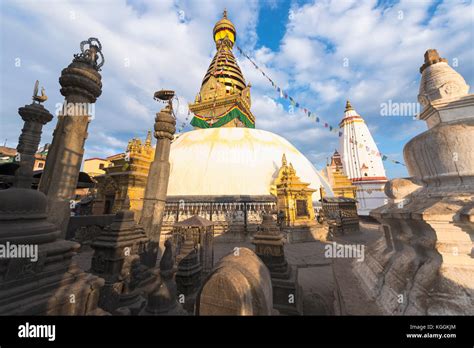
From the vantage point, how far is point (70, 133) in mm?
4848

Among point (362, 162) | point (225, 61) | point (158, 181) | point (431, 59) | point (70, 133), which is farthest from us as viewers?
point (225, 61)

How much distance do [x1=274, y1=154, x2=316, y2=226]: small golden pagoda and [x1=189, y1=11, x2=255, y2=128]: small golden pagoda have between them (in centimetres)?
1241

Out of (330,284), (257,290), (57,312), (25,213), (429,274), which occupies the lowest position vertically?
(330,284)

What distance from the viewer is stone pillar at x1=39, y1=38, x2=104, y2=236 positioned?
15.2 ft

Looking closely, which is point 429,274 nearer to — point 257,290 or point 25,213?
point 257,290

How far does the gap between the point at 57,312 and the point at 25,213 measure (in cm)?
116

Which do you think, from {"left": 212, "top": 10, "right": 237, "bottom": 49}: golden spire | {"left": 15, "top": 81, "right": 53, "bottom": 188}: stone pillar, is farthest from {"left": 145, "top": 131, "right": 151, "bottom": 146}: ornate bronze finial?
{"left": 212, "top": 10, "right": 237, "bottom": 49}: golden spire

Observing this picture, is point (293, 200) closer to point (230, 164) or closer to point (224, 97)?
point (230, 164)

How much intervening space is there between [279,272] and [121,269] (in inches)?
132

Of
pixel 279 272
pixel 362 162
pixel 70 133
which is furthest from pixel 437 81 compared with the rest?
pixel 362 162

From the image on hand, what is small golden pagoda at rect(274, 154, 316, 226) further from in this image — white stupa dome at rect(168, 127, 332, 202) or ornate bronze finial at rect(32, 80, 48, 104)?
ornate bronze finial at rect(32, 80, 48, 104)

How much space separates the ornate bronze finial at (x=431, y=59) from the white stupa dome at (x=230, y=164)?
36.7 feet
